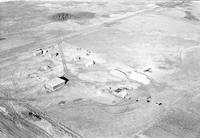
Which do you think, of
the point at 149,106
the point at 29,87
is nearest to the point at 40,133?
the point at 29,87

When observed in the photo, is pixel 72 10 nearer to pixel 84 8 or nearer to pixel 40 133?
pixel 84 8

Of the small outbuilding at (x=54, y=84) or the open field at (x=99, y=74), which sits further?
the small outbuilding at (x=54, y=84)

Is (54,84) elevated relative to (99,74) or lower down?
elevated

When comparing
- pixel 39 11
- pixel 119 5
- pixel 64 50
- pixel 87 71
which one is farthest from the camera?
pixel 119 5

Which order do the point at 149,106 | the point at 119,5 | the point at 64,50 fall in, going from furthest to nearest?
the point at 119,5 < the point at 64,50 < the point at 149,106

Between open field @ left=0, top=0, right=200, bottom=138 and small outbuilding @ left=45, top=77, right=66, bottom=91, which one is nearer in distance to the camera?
open field @ left=0, top=0, right=200, bottom=138

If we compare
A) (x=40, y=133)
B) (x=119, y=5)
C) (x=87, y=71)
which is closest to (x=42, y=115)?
(x=40, y=133)

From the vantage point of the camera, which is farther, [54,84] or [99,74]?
[99,74]

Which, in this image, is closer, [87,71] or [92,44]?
[87,71]
